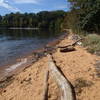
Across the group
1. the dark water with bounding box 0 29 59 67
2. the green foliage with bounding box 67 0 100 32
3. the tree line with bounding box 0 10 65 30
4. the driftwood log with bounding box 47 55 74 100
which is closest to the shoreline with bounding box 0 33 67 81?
the dark water with bounding box 0 29 59 67

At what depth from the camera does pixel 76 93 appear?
5895mm

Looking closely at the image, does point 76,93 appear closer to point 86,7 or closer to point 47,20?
point 86,7

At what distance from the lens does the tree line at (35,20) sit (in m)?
101

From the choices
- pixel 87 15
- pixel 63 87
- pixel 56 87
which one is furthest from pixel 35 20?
pixel 63 87

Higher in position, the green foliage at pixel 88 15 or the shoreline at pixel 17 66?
the green foliage at pixel 88 15

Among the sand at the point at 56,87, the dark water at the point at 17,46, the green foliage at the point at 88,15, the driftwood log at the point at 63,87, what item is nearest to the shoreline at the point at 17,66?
the dark water at the point at 17,46

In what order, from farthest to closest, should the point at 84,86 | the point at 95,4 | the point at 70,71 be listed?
1. the point at 95,4
2. the point at 70,71
3. the point at 84,86

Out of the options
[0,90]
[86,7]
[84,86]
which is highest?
[86,7]

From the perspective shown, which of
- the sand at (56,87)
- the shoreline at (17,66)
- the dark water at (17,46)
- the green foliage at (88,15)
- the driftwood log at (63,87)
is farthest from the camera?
the green foliage at (88,15)

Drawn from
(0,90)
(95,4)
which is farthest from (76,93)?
(95,4)

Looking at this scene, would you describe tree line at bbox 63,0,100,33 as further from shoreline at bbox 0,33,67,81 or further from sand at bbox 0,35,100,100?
sand at bbox 0,35,100,100

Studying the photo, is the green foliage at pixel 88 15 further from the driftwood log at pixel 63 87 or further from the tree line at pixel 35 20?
the tree line at pixel 35 20

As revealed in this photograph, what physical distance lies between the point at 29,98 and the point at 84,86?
6.41 feet

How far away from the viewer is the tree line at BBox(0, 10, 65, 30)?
101312 millimetres
